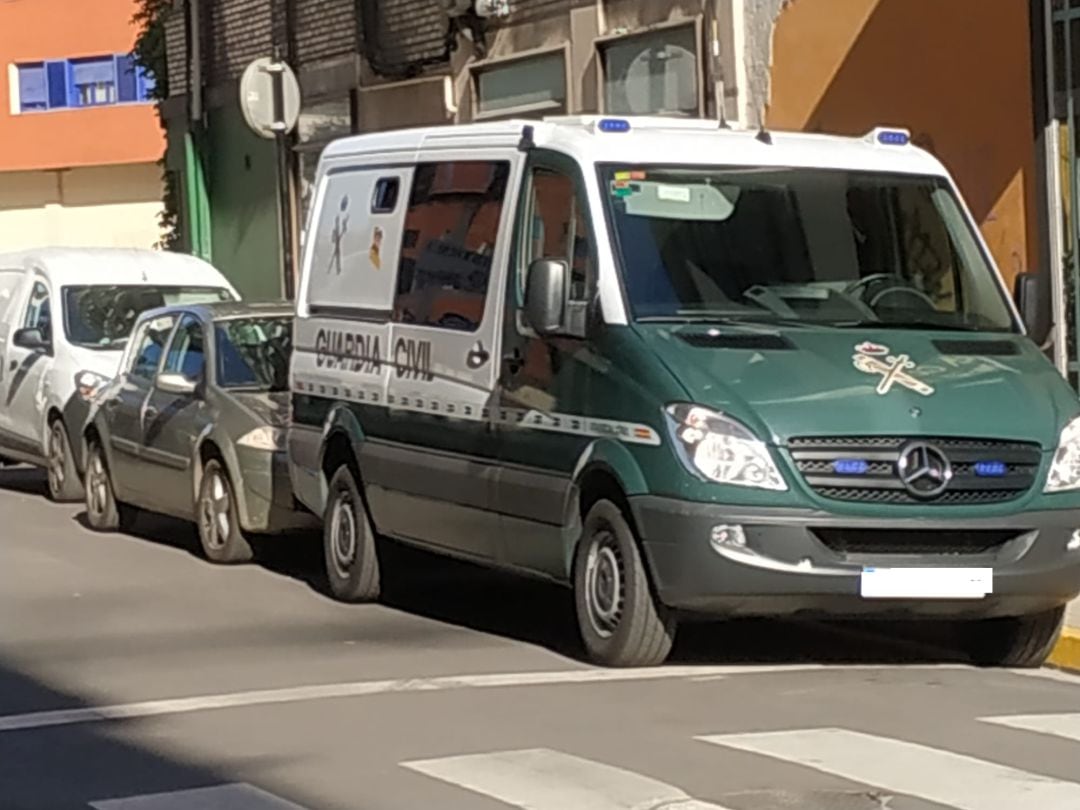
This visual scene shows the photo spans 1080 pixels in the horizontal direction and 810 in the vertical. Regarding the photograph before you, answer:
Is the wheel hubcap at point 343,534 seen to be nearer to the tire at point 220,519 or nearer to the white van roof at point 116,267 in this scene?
the tire at point 220,519

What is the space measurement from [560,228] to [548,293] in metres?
0.57

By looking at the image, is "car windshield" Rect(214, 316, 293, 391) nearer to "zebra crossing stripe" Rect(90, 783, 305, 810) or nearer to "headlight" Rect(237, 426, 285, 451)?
"headlight" Rect(237, 426, 285, 451)

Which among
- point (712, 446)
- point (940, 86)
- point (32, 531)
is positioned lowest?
point (32, 531)

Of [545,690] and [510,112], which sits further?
[510,112]

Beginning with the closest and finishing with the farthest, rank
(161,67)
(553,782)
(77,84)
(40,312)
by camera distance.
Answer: (553,782) → (40,312) → (161,67) → (77,84)

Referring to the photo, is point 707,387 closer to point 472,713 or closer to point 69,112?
point 472,713

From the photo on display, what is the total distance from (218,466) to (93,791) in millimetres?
6596

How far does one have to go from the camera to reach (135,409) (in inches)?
623

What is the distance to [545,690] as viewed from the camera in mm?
9883

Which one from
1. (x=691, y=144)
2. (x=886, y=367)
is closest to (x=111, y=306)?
(x=691, y=144)

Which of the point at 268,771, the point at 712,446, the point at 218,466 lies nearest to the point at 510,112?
the point at 218,466

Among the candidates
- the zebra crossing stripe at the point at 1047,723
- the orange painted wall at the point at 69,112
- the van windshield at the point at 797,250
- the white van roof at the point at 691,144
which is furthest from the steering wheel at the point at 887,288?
the orange painted wall at the point at 69,112

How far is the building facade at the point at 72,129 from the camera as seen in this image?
52.1 metres

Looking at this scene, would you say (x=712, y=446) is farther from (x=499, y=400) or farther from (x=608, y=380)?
(x=499, y=400)
